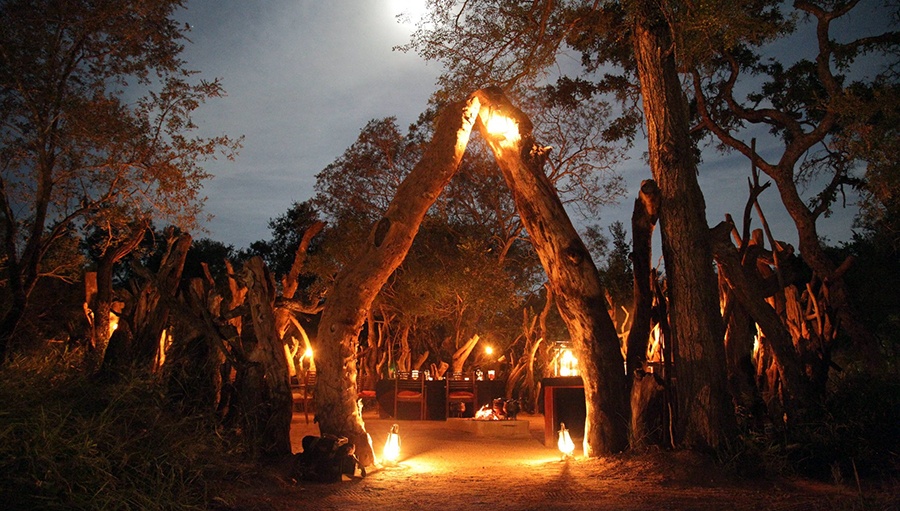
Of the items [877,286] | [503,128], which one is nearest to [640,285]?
[503,128]

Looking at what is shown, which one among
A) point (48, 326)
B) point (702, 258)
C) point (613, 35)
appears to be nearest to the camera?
point (702, 258)

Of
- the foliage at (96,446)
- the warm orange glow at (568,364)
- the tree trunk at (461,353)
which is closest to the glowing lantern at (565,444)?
the foliage at (96,446)

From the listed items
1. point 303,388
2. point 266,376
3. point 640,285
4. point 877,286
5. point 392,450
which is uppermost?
point 877,286

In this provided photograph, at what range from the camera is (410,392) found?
16.1 m

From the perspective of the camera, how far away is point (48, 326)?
55.5ft

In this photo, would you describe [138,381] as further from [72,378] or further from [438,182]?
[438,182]

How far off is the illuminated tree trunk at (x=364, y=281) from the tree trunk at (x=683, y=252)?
2.57 metres

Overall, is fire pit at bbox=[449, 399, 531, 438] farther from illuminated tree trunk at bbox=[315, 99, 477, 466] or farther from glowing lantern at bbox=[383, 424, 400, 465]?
illuminated tree trunk at bbox=[315, 99, 477, 466]

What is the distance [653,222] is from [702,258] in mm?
748

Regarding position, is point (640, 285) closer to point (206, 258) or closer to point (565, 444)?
point (565, 444)

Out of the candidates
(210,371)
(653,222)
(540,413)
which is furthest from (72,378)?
(540,413)

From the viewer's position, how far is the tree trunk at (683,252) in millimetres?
7203

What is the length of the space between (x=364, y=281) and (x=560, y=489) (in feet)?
11.7

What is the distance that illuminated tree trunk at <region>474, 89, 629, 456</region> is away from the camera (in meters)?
8.19
